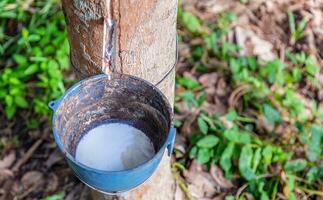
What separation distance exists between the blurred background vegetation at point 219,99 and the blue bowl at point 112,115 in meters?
0.67

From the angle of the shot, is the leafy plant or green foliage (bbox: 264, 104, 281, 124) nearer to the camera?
green foliage (bbox: 264, 104, 281, 124)

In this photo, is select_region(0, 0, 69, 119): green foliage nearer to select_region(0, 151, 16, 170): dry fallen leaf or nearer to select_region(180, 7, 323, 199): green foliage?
select_region(0, 151, 16, 170): dry fallen leaf

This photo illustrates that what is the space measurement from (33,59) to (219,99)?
94cm

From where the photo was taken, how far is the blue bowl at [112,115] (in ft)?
4.28

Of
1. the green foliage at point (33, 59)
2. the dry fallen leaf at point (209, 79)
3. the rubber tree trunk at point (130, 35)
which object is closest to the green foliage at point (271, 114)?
the dry fallen leaf at point (209, 79)

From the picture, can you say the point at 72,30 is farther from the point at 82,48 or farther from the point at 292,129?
the point at 292,129

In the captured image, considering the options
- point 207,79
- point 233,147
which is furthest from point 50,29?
point 233,147

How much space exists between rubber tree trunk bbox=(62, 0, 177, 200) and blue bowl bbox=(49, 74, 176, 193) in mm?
69

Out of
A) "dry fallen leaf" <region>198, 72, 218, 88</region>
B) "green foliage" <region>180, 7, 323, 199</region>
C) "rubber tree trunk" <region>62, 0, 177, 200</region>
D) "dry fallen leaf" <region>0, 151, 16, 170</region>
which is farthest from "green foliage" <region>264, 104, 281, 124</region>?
"dry fallen leaf" <region>0, 151, 16, 170</region>

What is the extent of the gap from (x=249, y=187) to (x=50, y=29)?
50.8 inches

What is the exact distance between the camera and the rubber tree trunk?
4.37 feet

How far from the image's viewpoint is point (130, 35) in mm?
1384

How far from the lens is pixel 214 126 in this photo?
227 centimetres

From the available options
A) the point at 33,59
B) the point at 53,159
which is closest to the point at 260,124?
the point at 53,159
